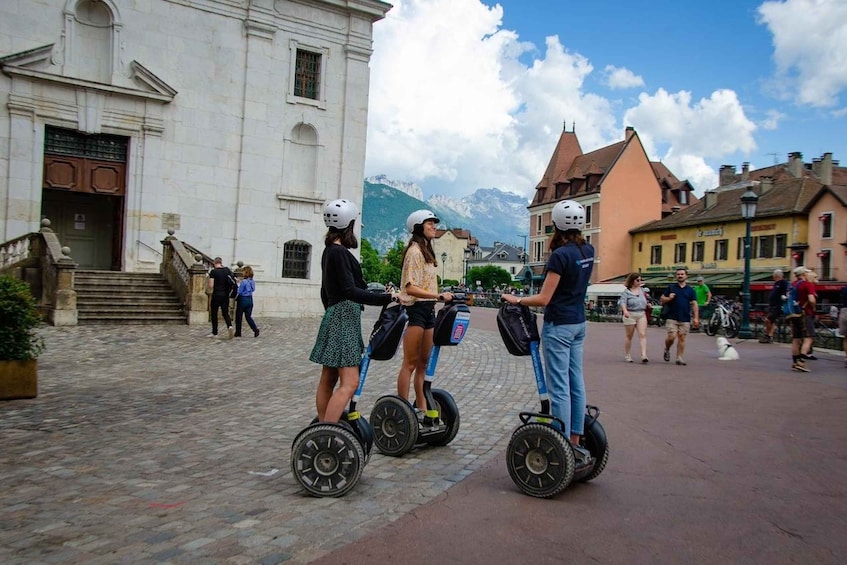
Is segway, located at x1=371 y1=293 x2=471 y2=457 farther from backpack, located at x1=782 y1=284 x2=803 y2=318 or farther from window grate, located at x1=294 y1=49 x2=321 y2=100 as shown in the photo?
window grate, located at x1=294 y1=49 x2=321 y2=100

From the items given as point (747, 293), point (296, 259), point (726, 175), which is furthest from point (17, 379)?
point (726, 175)

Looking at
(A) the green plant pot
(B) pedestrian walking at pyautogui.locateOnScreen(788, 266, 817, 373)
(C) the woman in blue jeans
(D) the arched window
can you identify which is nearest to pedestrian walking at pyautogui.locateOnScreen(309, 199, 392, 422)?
(C) the woman in blue jeans

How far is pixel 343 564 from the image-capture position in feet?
11.8

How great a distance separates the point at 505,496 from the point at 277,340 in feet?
41.5

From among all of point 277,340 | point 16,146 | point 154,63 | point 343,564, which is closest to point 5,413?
point 343,564

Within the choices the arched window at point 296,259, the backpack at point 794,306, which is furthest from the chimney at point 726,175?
the backpack at point 794,306

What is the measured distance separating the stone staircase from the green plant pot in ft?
32.2

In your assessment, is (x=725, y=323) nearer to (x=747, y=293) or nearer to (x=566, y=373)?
(x=747, y=293)

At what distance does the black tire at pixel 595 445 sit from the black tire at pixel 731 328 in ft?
61.6

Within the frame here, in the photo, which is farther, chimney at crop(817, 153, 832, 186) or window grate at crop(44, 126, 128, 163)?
chimney at crop(817, 153, 832, 186)

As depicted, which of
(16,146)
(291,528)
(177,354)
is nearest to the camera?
(291,528)

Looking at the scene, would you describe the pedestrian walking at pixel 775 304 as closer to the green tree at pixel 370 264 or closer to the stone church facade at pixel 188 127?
the stone church facade at pixel 188 127

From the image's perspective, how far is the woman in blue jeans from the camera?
4984 millimetres

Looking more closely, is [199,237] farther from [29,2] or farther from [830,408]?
[830,408]
